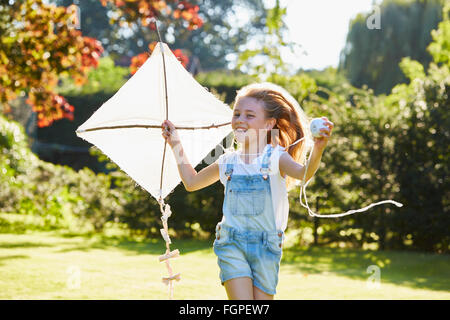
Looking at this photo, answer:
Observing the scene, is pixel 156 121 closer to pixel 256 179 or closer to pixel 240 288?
pixel 256 179

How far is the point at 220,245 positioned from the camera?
3713mm

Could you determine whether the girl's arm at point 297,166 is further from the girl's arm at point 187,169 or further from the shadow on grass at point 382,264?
the shadow on grass at point 382,264

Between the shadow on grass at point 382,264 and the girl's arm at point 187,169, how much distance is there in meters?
4.32

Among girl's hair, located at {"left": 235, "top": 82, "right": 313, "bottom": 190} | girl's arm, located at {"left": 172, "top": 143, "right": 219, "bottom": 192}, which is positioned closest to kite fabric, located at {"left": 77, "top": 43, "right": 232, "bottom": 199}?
girl's arm, located at {"left": 172, "top": 143, "right": 219, "bottom": 192}

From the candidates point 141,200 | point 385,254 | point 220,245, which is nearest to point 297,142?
point 220,245

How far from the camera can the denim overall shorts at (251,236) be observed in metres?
3.64

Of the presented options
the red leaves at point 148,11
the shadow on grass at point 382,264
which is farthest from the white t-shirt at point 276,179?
the red leaves at point 148,11

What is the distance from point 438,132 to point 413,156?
546 millimetres

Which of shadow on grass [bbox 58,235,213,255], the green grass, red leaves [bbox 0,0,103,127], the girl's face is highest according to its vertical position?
red leaves [bbox 0,0,103,127]

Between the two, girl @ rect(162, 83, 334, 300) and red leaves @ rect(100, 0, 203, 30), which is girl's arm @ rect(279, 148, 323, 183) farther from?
red leaves @ rect(100, 0, 203, 30)

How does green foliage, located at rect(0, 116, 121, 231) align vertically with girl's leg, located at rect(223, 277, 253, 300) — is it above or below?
above

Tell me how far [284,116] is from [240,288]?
112 cm

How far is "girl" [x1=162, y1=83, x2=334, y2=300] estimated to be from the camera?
3.63 m

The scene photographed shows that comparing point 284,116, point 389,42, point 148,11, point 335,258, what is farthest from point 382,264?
point 389,42
